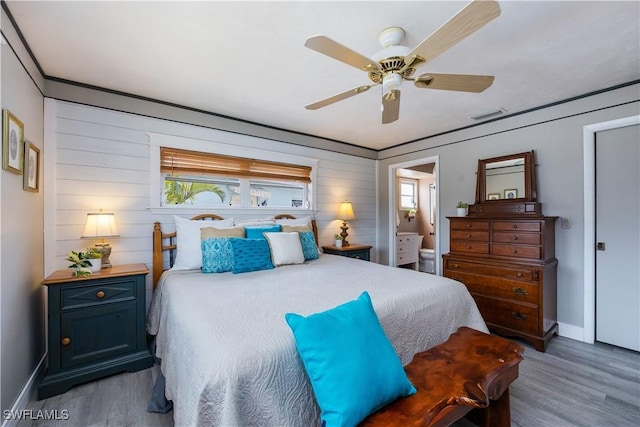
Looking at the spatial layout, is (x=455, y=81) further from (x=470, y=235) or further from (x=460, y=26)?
(x=470, y=235)

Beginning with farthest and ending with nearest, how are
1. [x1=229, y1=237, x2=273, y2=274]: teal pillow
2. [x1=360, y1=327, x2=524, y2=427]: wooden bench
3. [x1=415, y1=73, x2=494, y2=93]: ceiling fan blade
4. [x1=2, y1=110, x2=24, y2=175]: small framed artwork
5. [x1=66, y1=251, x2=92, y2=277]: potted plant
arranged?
[x1=229, y1=237, x2=273, y2=274]: teal pillow
[x1=66, y1=251, x2=92, y2=277]: potted plant
[x1=415, y1=73, x2=494, y2=93]: ceiling fan blade
[x1=2, y1=110, x2=24, y2=175]: small framed artwork
[x1=360, y1=327, x2=524, y2=427]: wooden bench

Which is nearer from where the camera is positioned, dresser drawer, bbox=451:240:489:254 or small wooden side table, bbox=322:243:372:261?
dresser drawer, bbox=451:240:489:254

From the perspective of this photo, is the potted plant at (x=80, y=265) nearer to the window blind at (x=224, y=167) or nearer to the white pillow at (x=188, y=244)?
the white pillow at (x=188, y=244)

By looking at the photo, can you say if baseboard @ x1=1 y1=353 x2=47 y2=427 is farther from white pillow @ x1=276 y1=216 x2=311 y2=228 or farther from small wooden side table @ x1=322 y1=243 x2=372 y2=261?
small wooden side table @ x1=322 y1=243 x2=372 y2=261

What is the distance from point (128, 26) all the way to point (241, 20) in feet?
2.51

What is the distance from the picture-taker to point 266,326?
4.53ft

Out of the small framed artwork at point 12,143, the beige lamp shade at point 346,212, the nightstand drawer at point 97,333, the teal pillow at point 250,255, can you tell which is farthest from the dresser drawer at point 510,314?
the small framed artwork at point 12,143

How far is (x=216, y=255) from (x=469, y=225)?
2890mm

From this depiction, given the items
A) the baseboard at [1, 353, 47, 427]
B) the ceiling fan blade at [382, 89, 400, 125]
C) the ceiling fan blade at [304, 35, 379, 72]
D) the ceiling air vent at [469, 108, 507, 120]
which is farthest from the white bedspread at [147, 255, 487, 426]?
the ceiling air vent at [469, 108, 507, 120]

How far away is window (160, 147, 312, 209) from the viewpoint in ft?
10.5

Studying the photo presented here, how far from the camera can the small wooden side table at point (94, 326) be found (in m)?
2.08

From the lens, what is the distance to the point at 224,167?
11.5ft

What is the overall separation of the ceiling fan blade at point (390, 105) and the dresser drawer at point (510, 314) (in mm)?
2302

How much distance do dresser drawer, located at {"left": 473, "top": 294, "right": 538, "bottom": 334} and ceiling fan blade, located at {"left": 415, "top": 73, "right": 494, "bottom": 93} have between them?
2.23m
